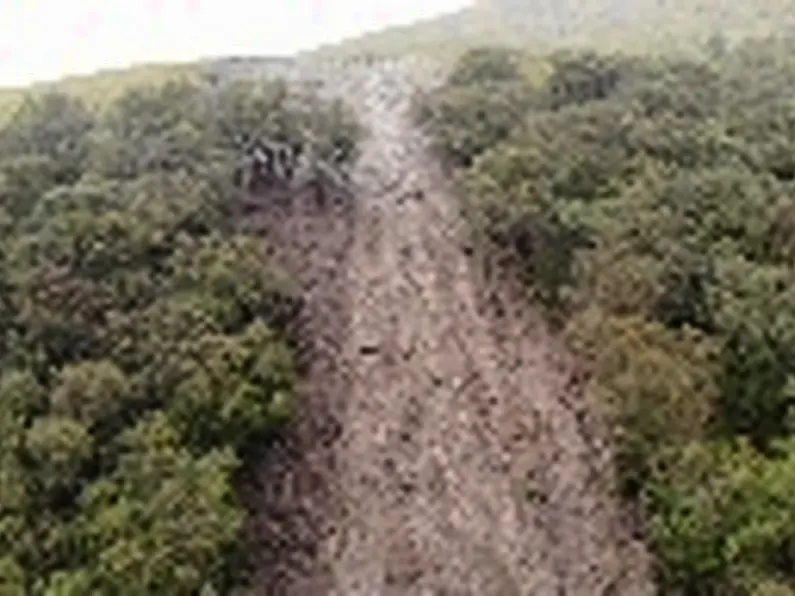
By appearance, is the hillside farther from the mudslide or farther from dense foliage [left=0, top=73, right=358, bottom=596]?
the mudslide

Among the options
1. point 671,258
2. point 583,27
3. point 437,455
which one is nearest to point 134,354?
point 437,455

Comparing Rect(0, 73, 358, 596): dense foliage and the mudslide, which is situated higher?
Rect(0, 73, 358, 596): dense foliage

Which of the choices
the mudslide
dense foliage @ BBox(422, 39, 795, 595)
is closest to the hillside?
dense foliage @ BBox(422, 39, 795, 595)

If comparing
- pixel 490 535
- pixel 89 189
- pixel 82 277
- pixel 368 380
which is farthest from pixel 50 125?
pixel 490 535

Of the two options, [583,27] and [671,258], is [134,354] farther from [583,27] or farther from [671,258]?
[583,27]

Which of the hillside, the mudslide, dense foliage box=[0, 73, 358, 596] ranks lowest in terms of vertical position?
the hillside

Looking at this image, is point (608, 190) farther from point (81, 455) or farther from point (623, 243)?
point (81, 455)

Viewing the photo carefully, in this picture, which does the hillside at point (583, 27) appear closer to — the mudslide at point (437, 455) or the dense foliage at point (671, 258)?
the dense foliage at point (671, 258)

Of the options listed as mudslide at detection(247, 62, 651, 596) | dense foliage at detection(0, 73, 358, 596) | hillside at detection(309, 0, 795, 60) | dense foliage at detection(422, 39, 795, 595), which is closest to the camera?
dense foliage at detection(0, 73, 358, 596)
